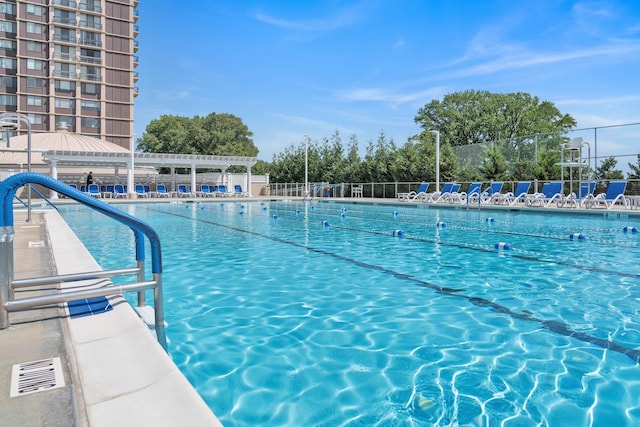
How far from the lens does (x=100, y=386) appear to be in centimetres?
186

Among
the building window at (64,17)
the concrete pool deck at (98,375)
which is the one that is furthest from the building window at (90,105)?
the concrete pool deck at (98,375)

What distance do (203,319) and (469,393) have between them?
2334 millimetres

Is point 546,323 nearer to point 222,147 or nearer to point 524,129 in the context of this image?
point 524,129

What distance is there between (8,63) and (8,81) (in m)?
1.85

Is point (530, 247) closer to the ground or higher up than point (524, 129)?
closer to the ground

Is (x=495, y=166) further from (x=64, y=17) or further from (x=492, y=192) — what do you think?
(x=64, y=17)

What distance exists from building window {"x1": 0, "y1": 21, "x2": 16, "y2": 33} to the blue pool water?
5266cm

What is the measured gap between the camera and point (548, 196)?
16969 mm

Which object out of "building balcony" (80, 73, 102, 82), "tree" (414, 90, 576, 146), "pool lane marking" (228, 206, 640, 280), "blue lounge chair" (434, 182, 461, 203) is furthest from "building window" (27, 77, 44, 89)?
"pool lane marking" (228, 206, 640, 280)

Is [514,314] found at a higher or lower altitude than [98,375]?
lower

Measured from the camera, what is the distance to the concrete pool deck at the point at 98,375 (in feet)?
5.26

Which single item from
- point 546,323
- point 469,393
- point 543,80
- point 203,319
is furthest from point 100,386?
point 543,80

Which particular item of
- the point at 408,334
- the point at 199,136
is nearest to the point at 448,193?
the point at 408,334

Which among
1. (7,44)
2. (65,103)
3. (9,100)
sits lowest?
(9,100)
